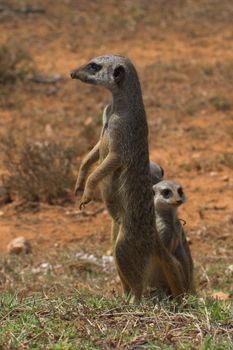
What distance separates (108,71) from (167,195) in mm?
923

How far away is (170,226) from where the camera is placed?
5.07m

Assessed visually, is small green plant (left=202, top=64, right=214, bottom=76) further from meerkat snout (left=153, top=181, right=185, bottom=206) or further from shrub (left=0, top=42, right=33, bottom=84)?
meerkat snout (left=153, top=181, right=185, bottom=206)

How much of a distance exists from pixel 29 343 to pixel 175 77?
8551 mm

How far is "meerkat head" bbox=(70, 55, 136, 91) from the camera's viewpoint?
464 centimetres

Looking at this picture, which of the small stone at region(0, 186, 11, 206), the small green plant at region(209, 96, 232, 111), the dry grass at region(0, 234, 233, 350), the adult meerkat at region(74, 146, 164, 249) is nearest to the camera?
the dry grass at region(0, 234, 233, 350)

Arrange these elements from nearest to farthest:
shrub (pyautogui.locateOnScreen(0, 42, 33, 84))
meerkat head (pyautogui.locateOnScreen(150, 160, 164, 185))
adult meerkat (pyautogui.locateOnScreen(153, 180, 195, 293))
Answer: adult meerkat (pyautogui.locateOnScreen(153, 180, 195, 293)) < meerkat head (pyautogui.locateOnScreen(150, 160, 164, 185)) < shrub (pyautogui.locateOnScreen(0, 42, 33, 84))

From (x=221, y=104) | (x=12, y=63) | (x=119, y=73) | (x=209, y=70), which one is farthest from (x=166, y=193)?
(x=209, y=70)

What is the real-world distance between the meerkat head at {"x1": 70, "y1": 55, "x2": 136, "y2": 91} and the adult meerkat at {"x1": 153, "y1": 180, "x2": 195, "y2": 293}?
0.81 metres

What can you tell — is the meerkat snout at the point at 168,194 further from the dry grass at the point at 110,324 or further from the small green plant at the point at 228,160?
the small green plant at the point at 228,160

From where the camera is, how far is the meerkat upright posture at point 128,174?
15.1 ft

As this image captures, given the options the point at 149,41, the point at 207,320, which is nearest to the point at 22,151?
the point at 207,320

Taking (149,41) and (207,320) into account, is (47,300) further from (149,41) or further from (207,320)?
(149,41)

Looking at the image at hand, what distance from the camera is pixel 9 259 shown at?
6230mm

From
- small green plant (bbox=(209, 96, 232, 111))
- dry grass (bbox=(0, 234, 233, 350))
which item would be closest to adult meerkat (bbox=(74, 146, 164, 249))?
dry grass (bbox=(0, 234, 233, 350))
